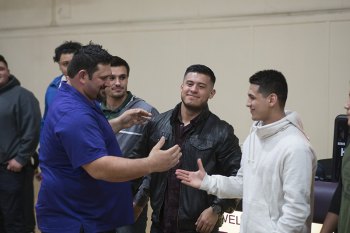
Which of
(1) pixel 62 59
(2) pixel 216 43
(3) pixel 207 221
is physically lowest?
(3) pixel 207 221

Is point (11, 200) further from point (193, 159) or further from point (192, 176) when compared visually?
point (192, 176)

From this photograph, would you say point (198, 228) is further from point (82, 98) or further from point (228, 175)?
point (82, 98)

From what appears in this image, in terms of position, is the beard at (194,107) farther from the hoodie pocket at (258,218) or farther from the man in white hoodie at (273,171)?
the hoodie pocket at (258,218)

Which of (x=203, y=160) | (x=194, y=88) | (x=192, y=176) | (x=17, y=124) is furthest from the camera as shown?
(x=17, y=124)

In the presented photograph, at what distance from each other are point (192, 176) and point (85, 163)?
0.59 m

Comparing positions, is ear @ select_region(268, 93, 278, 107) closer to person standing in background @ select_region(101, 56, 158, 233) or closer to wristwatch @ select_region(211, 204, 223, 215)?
wristwatch @ select_region(211, 204, 223, 215)

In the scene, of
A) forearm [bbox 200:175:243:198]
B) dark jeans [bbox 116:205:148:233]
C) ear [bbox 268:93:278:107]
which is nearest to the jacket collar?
dark jeans [bbox 116:205:148:233]

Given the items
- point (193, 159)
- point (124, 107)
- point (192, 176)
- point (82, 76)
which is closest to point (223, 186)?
point (192, 176)

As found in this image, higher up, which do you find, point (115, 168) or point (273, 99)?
point (273, 99)

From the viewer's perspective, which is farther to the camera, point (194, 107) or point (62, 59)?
point (62, 59)

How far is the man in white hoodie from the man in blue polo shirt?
0.35 meters

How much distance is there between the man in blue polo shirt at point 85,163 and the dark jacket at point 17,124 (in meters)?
2.14

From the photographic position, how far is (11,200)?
4.39 meters

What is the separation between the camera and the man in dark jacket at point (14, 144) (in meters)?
4.39
